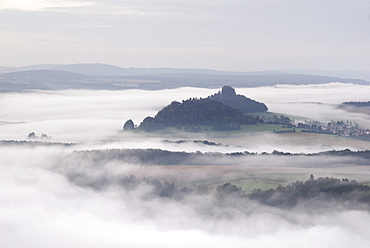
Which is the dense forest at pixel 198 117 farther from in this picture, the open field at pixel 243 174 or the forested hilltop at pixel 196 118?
the open field at pixel 243 174

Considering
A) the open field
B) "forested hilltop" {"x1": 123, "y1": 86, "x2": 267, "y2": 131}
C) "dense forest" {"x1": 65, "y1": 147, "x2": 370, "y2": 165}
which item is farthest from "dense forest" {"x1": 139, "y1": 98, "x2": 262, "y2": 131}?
the open field

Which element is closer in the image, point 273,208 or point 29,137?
point 273,208

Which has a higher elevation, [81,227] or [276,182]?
[276,182]

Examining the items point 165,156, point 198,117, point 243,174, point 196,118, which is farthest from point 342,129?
point 243,174

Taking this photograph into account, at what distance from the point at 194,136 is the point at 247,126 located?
17.0m

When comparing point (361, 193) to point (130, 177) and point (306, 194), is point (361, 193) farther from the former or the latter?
point (130, 177)

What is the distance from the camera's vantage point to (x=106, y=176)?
9244 cm

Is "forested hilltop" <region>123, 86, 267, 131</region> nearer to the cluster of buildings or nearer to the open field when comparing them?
the cluster of buildings

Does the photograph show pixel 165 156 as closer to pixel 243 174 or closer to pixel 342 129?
pixel 243 174

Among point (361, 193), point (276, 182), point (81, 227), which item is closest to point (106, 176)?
point (81, 227)

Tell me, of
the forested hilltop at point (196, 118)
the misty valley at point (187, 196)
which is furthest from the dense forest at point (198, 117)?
the misty valley at point (187, 196)

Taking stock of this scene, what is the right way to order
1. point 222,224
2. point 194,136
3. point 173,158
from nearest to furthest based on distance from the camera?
point 222,224 < point 173,158 < point 194,136

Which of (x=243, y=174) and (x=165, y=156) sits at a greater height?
(x=165, y=156)

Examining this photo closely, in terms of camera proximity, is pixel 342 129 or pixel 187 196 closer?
pixel 187 196
